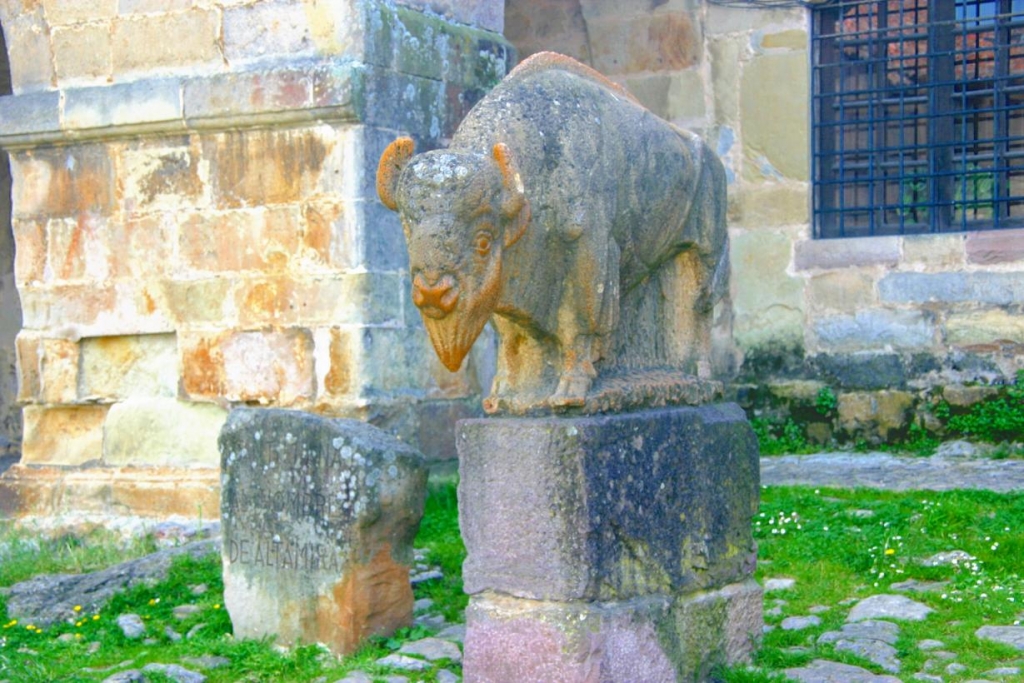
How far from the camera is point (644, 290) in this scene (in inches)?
191

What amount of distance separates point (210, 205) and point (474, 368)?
1.57 m

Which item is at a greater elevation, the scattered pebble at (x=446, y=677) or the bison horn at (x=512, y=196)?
the bison horn at (x=512, y=196)

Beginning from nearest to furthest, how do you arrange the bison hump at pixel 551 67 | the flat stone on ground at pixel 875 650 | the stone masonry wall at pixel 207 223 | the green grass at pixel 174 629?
the bison hump at pixel 551 67 → the flat stone on ground at pixel 875 650 → the green grass at pixel 174 629 → the stone masonry wall at pixel 207 223

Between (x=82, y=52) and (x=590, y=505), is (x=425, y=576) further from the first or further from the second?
(x=82, y=52)

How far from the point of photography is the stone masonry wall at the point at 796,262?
826 cm

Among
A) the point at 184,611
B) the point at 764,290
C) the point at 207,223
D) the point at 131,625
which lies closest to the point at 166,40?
the point at 207,223

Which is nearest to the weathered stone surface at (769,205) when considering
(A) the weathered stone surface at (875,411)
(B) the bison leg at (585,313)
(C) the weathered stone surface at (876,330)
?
(C) the weathered stone surface at (876,330)

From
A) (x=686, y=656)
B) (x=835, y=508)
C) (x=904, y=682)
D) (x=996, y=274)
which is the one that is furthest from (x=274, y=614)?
(x=996, y=274)

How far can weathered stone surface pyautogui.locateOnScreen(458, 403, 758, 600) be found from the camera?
4.13 m

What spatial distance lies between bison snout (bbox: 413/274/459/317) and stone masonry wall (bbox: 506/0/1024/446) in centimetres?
516

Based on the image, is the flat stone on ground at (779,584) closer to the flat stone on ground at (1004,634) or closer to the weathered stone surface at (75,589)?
the flat stone on ground at (1004,634)

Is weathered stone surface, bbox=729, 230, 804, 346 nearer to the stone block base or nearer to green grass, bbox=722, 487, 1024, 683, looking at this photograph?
green grass, bbox=722, 487, 1024, 683

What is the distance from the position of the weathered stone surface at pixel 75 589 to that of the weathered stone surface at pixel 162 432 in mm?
996

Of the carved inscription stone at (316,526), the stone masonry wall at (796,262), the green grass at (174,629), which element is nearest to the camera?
the green grass at (174,629)
